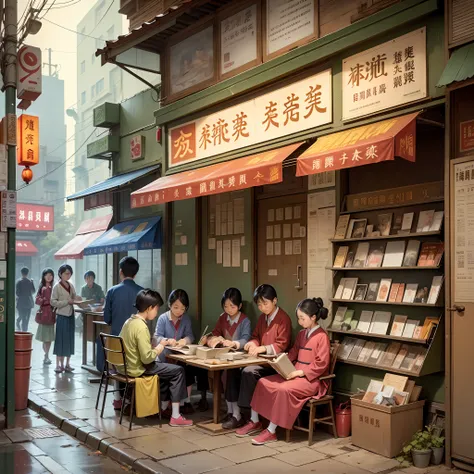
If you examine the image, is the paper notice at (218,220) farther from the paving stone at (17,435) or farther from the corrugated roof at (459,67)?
the corrugated roof at (459,67)

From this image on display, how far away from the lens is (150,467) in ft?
19.0

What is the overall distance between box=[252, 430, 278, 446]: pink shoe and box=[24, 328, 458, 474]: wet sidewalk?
95mm

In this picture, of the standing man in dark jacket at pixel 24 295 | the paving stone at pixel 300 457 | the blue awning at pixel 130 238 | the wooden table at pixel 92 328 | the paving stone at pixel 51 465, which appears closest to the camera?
the paving stone at pixel 300 457

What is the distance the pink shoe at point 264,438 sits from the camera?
653 cm

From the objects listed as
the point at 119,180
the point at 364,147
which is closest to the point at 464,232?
the point at 364,147

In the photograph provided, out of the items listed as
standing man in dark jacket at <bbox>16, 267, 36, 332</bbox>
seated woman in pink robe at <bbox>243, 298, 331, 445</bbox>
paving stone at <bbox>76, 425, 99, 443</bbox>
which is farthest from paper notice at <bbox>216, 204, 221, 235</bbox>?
standing man in dark jacket at <bbox>16, 267, 36, 332</bbox>

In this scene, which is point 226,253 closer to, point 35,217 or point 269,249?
point 269,249

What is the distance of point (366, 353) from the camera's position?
6637 mm

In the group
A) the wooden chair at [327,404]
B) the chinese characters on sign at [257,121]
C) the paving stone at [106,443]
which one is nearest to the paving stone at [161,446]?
the paving stone at [106,443]

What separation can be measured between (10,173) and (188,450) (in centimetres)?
454

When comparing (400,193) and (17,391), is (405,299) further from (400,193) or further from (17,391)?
(17,391)

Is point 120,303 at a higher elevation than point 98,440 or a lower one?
higher

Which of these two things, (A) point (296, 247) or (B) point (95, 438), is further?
(A) point (296, 247)

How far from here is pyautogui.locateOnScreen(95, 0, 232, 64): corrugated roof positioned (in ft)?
28.6
